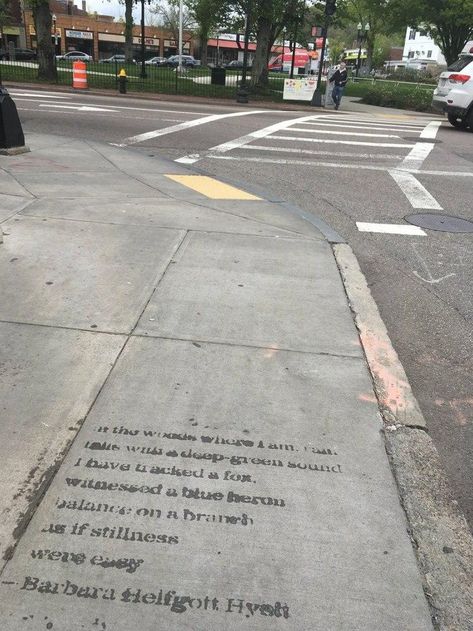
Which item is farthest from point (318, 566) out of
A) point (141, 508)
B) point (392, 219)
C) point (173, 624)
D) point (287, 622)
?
point (392, 219)

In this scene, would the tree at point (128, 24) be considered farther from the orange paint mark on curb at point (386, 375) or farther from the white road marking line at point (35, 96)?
the orange paint mark on curb at point (386, 375)

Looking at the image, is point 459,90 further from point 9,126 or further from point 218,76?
point 218,76

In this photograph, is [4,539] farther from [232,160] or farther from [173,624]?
[232,160]

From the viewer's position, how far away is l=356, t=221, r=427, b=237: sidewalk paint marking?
697 cm

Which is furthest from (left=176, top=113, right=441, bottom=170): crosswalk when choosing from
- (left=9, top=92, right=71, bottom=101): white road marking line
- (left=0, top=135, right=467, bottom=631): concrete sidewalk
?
(left=9, top=92, right=71, bottom=101): white road marking line

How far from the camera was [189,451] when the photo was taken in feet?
8.95

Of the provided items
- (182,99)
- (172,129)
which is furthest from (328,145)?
(182,99)

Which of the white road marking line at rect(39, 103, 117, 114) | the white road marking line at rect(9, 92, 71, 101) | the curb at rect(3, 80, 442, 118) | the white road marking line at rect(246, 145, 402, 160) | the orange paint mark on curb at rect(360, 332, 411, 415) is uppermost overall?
the orange paint mark on curb at rect(360, 332, 411, 415)

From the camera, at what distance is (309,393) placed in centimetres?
327

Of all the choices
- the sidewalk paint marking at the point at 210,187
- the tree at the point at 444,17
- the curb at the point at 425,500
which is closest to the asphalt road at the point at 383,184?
the curb at the point at 425,500

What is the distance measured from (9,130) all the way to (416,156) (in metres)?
8.57

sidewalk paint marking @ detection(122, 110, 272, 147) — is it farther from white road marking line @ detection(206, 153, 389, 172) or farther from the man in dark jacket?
the man in dark jacket

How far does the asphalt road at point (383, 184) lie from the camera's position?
12.7 ft

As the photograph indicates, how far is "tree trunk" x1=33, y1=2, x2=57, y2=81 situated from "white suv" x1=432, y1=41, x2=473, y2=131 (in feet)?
57.2
